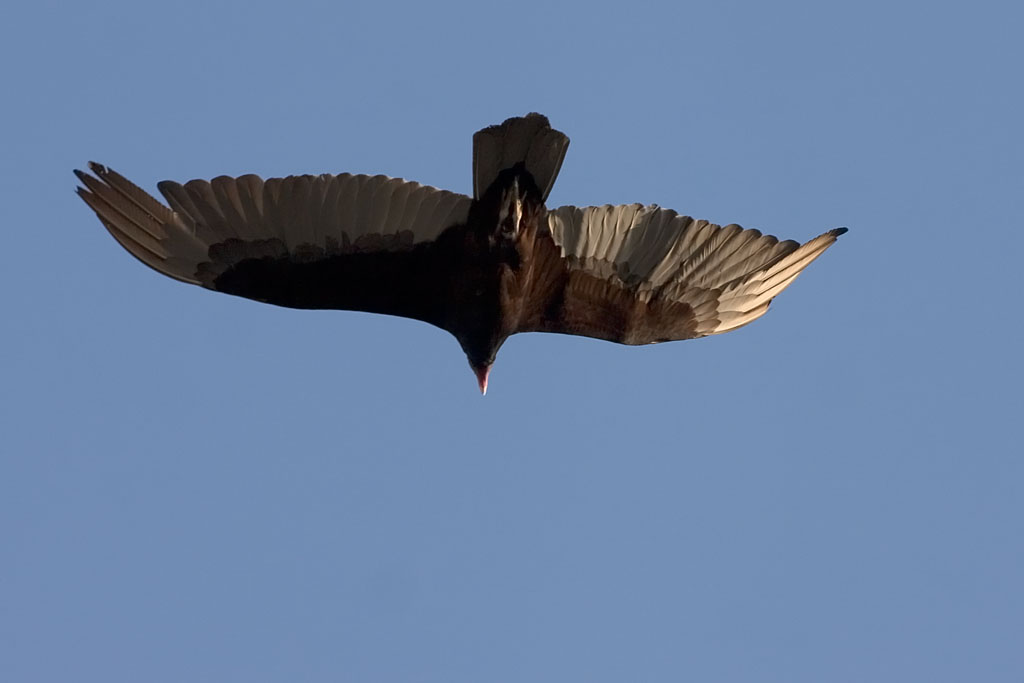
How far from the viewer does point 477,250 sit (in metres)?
10.6

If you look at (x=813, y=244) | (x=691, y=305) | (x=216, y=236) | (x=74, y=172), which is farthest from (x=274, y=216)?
(x=813, y=244)

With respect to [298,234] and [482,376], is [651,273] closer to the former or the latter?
[482,376]

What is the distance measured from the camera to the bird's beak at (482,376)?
11.0m

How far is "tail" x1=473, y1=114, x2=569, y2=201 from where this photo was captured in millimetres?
10289

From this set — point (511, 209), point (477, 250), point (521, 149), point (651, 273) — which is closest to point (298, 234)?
point (477, 250)

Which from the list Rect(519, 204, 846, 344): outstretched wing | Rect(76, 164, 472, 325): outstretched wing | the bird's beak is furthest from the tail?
the bird's beak

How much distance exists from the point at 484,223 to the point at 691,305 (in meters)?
1.51

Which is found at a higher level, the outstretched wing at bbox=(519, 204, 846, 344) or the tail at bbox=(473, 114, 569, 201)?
the tail at bbox=(473, 114, 569, 201)

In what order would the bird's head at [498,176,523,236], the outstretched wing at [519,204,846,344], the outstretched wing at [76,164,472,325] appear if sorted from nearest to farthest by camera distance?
1. the outstretched wing at [76,164,472,325]
2. the bird's head at [498,176,523,236]
3. the outstretched wing at [519,204,846,344]

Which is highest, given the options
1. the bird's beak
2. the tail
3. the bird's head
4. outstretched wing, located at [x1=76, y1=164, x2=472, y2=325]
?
the tail

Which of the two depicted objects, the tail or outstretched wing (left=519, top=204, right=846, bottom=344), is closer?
the tail

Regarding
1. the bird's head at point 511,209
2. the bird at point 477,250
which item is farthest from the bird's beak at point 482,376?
the bird's head at point 511,209

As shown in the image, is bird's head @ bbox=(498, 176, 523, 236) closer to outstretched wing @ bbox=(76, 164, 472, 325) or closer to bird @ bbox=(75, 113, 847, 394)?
bird @ bbox=(75, 113, 847, 394)

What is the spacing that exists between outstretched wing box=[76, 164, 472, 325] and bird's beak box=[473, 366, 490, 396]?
508 millimetres
